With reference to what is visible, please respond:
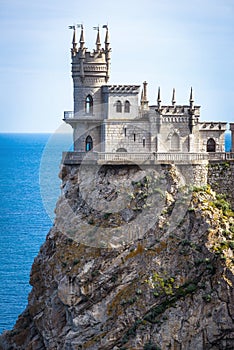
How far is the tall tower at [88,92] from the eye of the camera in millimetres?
82562

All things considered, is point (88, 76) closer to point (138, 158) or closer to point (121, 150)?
point (121, 150)

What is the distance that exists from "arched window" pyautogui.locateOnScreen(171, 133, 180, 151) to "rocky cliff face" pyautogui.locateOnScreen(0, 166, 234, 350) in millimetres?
2654

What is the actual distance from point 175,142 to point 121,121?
4.26 m

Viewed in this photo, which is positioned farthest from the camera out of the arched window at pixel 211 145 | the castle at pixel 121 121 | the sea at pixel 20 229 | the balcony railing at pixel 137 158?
the sea at pixel 20 229

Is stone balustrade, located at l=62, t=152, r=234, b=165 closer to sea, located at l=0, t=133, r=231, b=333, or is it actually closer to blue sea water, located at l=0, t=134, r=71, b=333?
blue sea water, located at l=0, t=134, r=71, b=333

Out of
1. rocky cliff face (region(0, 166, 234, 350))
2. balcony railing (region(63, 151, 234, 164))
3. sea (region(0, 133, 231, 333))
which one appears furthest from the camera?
sea (region(0, 133, 231, 333))

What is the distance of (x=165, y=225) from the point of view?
255 feet

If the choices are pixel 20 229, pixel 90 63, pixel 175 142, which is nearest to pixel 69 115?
pixel 90 63

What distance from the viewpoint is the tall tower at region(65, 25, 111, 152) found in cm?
8256

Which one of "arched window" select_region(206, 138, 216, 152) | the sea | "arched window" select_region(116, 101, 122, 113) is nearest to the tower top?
"arched window" select_region(116, 101, 122, 113)

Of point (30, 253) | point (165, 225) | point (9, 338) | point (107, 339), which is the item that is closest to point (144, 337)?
point (107, 339)

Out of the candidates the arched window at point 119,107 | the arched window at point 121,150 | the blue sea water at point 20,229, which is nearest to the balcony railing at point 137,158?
the arched window at point 121,150

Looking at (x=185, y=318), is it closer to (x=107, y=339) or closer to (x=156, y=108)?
(x=107, y=339)

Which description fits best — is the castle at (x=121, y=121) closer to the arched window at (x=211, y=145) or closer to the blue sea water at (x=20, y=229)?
the arched window at (x=211, y=145)
